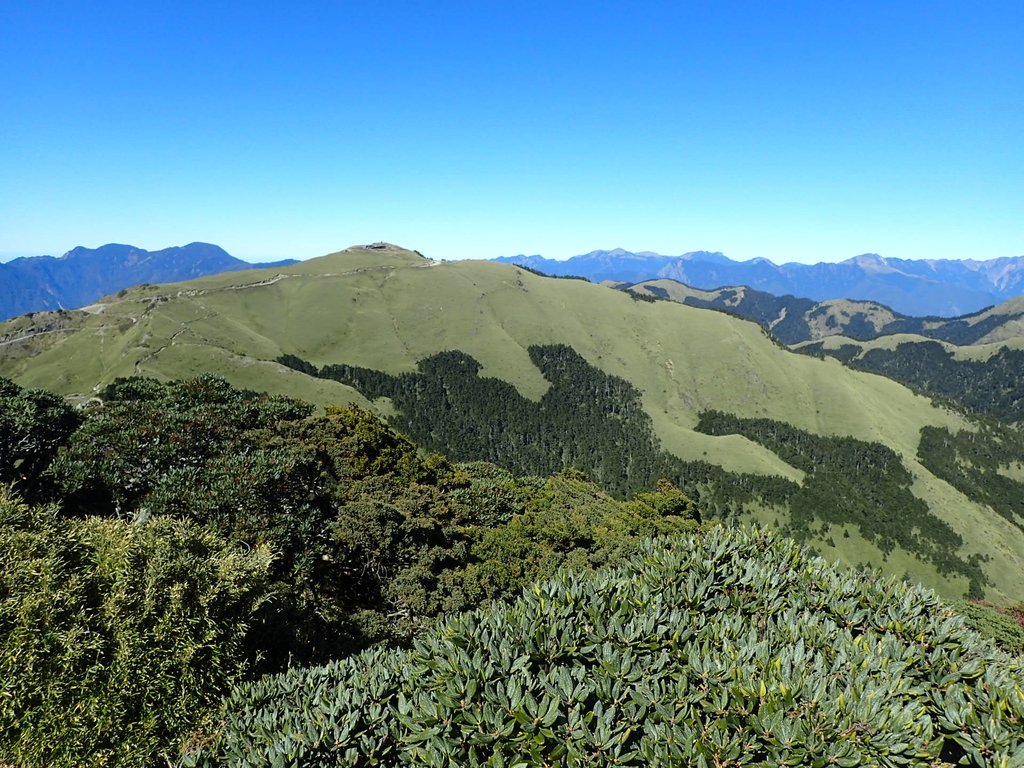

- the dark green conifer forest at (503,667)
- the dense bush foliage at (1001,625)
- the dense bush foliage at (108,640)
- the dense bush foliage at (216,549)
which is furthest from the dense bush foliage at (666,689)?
the dense bush foliage at (1001,625)

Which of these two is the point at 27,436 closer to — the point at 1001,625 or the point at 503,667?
the point at 503,667

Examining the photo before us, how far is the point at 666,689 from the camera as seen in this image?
11008 millimetres

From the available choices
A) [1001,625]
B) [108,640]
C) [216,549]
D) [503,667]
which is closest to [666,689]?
[503,667]

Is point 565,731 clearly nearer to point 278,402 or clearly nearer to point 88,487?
point 88,487

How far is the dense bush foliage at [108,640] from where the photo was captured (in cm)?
1294

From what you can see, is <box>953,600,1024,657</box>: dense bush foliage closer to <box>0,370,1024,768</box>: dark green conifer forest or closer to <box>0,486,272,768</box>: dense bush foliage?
<box>0,370,1024,768</box>: dark green conifer forest

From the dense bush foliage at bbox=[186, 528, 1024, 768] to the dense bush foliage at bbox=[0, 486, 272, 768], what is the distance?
2230 mm

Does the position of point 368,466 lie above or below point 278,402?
below

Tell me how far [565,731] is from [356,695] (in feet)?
17.1

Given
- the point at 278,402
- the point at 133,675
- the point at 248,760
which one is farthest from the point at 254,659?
the point at 278,402

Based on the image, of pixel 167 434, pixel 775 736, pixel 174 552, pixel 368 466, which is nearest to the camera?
pixel 775 736

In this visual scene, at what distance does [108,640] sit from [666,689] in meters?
14.9

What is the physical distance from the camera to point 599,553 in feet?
130

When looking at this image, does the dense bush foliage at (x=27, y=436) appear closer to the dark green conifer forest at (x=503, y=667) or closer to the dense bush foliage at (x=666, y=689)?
the dark green conifer forest at (x=503, y=667)
